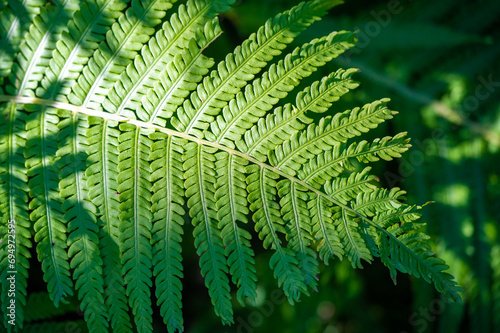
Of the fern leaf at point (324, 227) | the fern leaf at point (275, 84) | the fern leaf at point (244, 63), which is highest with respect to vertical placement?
the fern leaf at point (244, 63)

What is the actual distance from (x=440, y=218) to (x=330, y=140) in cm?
176

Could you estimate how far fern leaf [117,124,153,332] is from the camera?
4.80ft

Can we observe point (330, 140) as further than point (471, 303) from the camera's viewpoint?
No

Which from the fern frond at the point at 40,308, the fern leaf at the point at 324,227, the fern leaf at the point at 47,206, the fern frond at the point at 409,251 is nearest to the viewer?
the fern frond at the point at 409,251

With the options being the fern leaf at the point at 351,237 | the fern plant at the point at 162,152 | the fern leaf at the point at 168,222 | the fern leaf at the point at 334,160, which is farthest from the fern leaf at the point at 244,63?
the fern leaf at the point at 351,237

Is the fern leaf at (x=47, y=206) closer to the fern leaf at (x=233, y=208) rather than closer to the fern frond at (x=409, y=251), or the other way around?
the fern leaf at (x=233, y=208)

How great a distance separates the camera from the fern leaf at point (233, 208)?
1.47 metres

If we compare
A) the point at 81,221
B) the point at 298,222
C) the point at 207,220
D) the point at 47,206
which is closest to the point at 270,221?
the point at 298,222

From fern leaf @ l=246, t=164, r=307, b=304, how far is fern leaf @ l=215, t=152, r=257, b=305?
0.04 meters

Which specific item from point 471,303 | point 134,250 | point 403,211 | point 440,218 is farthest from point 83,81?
point 471,303

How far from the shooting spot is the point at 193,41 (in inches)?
58.9

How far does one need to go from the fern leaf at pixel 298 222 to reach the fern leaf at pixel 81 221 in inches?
28.8

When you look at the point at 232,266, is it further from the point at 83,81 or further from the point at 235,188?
the point at 83,81

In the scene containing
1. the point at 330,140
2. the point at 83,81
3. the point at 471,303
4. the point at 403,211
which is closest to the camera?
the point at 403,211
